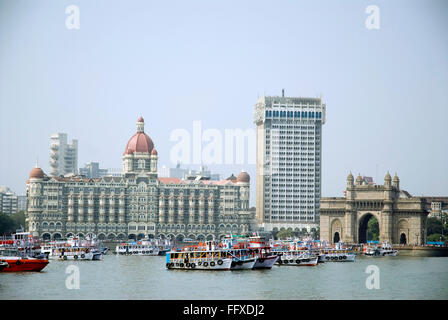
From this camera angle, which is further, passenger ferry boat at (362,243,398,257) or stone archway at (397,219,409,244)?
stone archway at (397,219,409,244)

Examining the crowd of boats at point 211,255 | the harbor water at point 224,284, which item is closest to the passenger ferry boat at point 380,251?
the crowd of boats at point 211,255

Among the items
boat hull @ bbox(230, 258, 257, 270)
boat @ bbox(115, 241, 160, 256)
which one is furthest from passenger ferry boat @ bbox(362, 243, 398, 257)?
boat hull @ bbox(230, 258, 257, 270)

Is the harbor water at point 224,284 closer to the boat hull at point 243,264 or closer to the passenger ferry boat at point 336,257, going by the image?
the boat hull at point 243,264

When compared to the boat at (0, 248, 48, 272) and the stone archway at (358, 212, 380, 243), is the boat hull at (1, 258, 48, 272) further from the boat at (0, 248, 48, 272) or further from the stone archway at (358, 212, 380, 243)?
the stone archway at (358, 212, 380, 243)

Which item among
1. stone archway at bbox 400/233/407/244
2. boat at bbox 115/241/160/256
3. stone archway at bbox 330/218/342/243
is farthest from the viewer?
stone archway at bbox 330/218/342/243

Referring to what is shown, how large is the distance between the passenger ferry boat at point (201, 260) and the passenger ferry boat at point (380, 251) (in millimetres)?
60367

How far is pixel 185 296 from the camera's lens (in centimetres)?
8006

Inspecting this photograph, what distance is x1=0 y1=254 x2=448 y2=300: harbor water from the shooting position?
82.0 metres

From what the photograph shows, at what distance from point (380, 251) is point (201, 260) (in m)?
64.3

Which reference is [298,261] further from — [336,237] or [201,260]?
[336,237]
